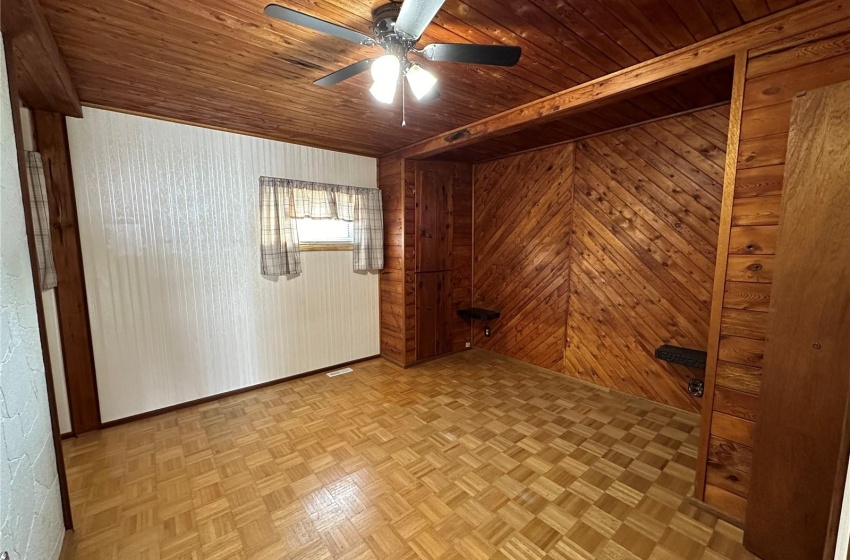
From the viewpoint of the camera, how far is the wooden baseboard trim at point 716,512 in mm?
1712

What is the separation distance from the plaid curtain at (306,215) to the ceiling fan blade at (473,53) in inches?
92.9

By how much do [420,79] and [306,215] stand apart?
87.6 inches

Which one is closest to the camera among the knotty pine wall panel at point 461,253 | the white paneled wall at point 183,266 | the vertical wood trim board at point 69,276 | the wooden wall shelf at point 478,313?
the vertical wood trim board at point 69,276

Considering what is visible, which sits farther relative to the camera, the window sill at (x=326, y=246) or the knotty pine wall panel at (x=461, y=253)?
the knotty pine wall panel at (x=461, y=253)

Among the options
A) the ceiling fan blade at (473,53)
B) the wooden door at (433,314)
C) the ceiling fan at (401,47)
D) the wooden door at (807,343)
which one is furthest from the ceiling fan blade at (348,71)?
the wooden door at (433,314)

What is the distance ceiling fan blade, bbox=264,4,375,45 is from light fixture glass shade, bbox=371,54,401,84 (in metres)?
0.11

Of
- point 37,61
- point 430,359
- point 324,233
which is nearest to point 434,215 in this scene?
point 324,233

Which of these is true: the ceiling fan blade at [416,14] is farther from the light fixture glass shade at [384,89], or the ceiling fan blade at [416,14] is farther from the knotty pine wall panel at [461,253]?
the knotty pine wall panel at [461,253]

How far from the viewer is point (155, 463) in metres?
2.21

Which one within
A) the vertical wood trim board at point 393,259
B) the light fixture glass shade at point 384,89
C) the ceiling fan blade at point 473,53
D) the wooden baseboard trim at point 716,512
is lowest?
the wooden baseboard trim at point 716,512

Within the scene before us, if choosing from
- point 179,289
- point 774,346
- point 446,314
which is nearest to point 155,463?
point 179,289

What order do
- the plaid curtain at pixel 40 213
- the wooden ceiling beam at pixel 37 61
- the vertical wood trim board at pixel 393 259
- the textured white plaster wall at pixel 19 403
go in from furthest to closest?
1. the vertical wood trim board at pixel 393 259
2. the plaid curtain at pixel 40 213
3. the wooden ceiling beam at pixel 37 61
4. the textured white plaster wall at pixel 19 403

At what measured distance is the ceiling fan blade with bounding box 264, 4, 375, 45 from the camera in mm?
1160

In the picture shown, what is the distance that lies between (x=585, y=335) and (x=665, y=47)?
2.53 m
